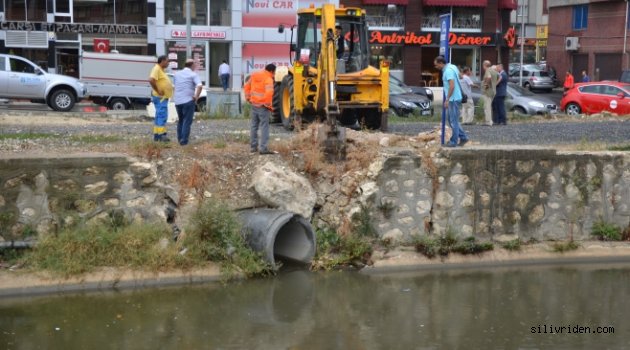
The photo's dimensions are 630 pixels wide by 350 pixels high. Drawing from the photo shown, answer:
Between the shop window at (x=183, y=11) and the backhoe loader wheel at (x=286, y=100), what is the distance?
1942 cm

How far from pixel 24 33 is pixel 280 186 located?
28.6 meters

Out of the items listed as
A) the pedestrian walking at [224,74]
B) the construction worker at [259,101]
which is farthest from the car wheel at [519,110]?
the construction worker at [259,101]

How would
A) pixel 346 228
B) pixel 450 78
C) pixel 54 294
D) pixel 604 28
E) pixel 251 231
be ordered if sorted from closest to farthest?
pixel 54 294
pixel 251 231
pixel 346 228
pixel 450 78
pixel 604 28

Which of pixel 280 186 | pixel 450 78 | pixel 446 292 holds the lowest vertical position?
pixel 446 292

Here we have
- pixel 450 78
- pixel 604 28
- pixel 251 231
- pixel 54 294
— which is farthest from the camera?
pixel 604 28

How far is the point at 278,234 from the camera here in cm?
1202

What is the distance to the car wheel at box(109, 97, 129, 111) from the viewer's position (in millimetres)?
29375

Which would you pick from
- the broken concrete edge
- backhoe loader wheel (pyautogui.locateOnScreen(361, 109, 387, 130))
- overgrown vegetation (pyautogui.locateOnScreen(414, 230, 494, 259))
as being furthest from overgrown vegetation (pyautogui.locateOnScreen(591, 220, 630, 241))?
backhoe loader wheel (pyautogui.locateOnScreen(361, 109, 387, 130))

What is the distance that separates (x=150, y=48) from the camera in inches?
1494

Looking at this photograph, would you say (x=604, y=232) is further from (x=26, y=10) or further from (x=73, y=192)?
(x=26, y=10)

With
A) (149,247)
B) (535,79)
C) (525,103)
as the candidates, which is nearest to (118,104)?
(525,103)

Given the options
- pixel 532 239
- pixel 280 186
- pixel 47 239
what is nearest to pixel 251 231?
pixel 280 186

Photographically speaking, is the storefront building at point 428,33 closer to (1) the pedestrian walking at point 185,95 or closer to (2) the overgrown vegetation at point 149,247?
(1) the pedestrian walking at point 185,95

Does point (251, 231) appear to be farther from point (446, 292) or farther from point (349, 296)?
point (446, 292)
